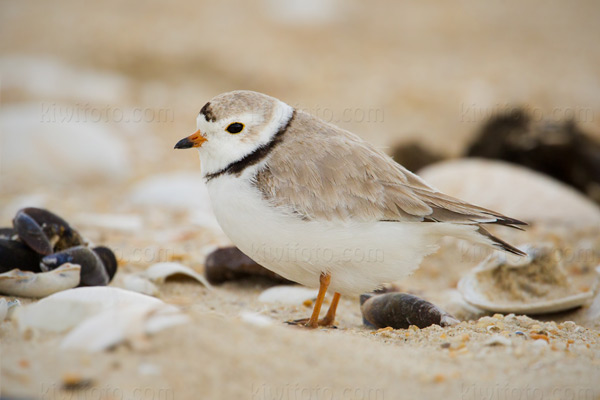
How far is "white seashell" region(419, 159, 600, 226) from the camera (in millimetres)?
7012

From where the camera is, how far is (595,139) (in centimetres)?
848

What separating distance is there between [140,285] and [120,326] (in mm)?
1717

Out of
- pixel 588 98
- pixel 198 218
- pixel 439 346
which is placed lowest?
pixel 198 218

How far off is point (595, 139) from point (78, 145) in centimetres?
692

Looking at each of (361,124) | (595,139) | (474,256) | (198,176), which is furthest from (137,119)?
(595,139)

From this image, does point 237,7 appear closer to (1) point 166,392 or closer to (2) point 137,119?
(2) point 137,119

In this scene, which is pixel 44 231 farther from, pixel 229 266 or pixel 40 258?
pixel 229 266

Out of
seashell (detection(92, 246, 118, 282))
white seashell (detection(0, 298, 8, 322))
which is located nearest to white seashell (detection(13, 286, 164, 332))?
white seashell (detection(0, 298, 8, 322))

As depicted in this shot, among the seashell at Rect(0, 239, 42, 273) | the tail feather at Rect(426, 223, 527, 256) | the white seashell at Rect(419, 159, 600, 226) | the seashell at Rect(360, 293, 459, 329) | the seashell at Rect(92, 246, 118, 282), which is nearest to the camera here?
the tail feather at Rect(426, 223, 527, 256)

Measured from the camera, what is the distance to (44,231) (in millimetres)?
4523

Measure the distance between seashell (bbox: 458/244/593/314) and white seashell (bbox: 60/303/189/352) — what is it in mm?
2540

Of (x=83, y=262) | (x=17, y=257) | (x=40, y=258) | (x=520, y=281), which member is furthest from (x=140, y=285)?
(x=520, y=281)

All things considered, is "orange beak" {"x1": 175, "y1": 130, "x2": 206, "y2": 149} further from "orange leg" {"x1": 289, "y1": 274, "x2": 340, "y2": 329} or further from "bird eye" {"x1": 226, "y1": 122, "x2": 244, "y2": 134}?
"orange leg" {"x1": 289, "y1": 274, "x2": 340, "y2": 329}

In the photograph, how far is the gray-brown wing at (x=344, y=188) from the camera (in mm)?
3902
